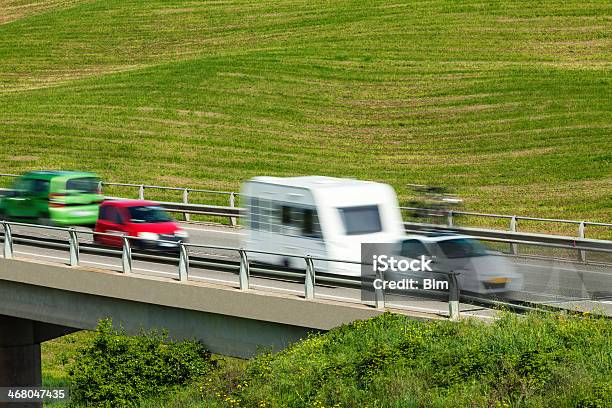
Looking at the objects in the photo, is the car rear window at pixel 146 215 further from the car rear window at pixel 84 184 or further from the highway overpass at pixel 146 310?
the car rear window at pixel 84 184

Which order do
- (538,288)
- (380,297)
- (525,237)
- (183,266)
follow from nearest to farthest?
(538,288), (380,297), (183,266), (525,237)

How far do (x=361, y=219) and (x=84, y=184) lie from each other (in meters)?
13.5

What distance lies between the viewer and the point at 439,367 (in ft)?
61.4

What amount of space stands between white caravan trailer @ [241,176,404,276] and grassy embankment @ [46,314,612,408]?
11.8ft

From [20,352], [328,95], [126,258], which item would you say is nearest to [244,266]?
[126,258]

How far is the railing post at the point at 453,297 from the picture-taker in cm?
2008

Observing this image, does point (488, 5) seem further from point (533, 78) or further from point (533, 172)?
point (533, 172)

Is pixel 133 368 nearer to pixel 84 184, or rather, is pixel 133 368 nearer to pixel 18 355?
pixel 18 355

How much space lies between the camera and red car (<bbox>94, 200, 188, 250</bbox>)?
99.7 feet

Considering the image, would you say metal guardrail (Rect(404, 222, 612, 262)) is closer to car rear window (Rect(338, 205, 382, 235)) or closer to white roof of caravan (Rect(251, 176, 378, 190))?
car rear window (Rect(338, 205, 382, 235))

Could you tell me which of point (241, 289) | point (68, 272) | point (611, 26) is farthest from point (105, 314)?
point (611, 26)

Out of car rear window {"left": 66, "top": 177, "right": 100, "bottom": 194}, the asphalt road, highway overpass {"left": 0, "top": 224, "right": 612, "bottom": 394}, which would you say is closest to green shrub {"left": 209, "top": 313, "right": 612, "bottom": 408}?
the asphalt road

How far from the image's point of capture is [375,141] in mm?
56000

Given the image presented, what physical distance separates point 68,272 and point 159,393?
4.27 m
